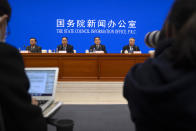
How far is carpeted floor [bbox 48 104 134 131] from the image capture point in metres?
1.17

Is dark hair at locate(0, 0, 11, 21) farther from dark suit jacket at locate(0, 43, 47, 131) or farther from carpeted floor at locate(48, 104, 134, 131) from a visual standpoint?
carpeted floor at locate(48, 104, 134, 131)

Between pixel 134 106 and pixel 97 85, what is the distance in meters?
3.88

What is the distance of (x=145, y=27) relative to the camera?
25.1 ft

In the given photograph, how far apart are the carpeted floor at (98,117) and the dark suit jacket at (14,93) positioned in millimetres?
570

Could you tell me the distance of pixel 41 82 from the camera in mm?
1296

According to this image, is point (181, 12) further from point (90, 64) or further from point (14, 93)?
point (90, 64)

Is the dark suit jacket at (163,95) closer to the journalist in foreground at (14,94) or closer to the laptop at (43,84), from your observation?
the journalist in foreground at (14,94)

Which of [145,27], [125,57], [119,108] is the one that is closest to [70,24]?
[145,27]

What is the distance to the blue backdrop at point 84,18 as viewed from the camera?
24.4ft

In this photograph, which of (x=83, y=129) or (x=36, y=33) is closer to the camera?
(x=83, y=129)

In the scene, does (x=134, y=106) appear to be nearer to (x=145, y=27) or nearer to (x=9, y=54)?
(x=9, y=54)

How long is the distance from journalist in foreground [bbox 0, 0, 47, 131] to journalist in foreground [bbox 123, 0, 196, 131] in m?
0.34

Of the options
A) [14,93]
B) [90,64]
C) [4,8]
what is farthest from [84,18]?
[14,93]

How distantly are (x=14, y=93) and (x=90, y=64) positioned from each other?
3.94m
